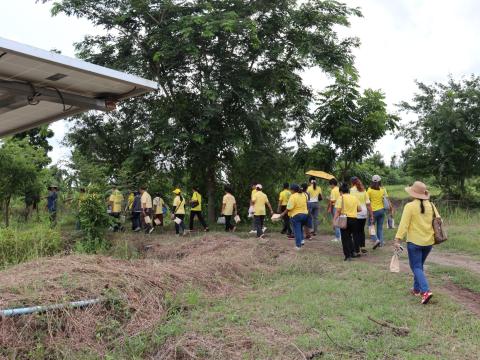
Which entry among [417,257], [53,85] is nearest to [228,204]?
[53,85]

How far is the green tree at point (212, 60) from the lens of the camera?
16.6 meters

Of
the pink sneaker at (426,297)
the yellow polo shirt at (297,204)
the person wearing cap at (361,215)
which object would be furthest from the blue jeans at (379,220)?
the pink sneaker at (426,297)

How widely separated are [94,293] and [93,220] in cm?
688

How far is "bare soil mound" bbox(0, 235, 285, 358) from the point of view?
5508 millimetres

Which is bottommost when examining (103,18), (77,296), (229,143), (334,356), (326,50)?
(334,356)

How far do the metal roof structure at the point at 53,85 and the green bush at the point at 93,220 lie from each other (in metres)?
4.16

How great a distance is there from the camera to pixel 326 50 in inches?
657

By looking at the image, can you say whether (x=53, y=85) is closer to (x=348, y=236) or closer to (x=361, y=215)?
(x=348, y=236)

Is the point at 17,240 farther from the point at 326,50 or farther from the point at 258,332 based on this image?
the point at 326,50

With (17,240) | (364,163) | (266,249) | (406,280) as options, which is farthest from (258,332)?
(364,163)

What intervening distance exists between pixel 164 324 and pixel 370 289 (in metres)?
3.34

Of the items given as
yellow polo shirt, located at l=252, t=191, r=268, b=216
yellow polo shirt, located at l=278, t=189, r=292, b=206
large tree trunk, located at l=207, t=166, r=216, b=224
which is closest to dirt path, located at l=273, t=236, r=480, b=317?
yellow polo shirt, located at l=252, t=191, r=268, b=216

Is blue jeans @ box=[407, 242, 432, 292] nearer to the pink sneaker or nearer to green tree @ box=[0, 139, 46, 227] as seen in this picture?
the pink sneaker

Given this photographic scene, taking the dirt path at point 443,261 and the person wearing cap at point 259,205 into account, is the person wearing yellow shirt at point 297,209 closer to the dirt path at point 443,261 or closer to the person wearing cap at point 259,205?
the dirt path at point 443,261
